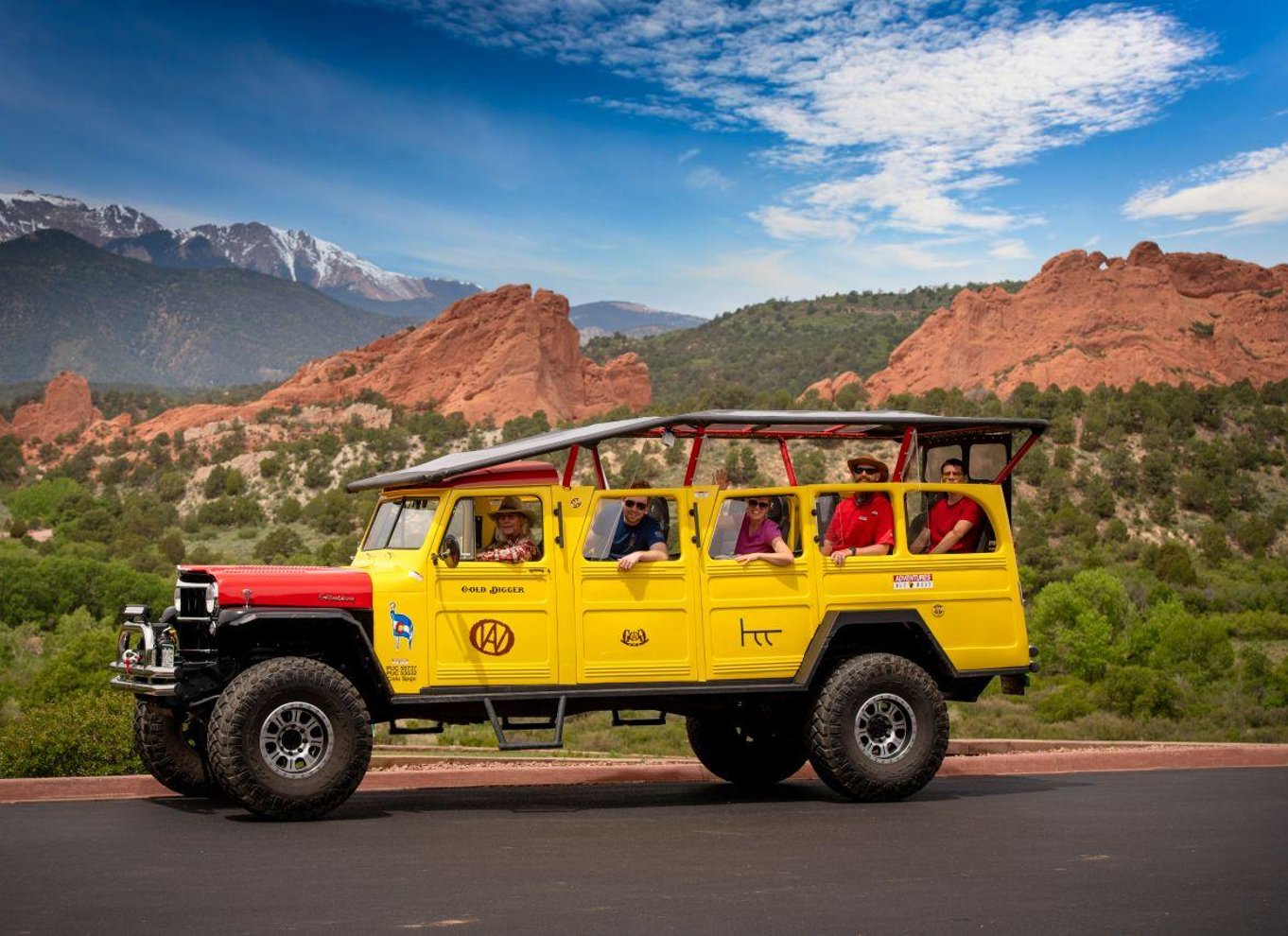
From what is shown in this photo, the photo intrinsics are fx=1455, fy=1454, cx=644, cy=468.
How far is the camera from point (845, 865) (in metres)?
7.93

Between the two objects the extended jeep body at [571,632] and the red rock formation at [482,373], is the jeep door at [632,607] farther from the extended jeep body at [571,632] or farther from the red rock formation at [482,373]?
the red rock formation at [482,373]

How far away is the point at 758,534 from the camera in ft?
36.1

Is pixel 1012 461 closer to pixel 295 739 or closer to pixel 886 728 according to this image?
pixel 886 728

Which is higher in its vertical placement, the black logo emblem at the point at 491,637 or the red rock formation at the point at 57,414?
the red rock formation at the point at 57,414

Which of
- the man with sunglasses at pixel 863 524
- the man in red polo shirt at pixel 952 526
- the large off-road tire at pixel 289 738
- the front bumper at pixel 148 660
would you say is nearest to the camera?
the large off-road tire at pixel 289 738

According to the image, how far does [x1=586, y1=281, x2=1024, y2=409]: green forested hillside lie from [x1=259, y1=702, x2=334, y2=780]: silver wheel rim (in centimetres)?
8370

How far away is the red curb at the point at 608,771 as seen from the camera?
1167cm

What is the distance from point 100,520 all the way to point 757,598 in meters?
66.2

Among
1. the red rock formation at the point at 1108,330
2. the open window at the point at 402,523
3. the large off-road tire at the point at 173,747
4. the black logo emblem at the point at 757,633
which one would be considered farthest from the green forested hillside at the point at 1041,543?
the red rock formation at the point at 1108,330

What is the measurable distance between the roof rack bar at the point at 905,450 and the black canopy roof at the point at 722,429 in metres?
0.06

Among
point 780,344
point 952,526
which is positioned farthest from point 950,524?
point 780,344

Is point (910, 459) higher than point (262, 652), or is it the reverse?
point (910, 459)

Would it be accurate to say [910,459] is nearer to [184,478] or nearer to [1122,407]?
[1122,407]

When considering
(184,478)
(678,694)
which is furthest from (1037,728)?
(184,478)
